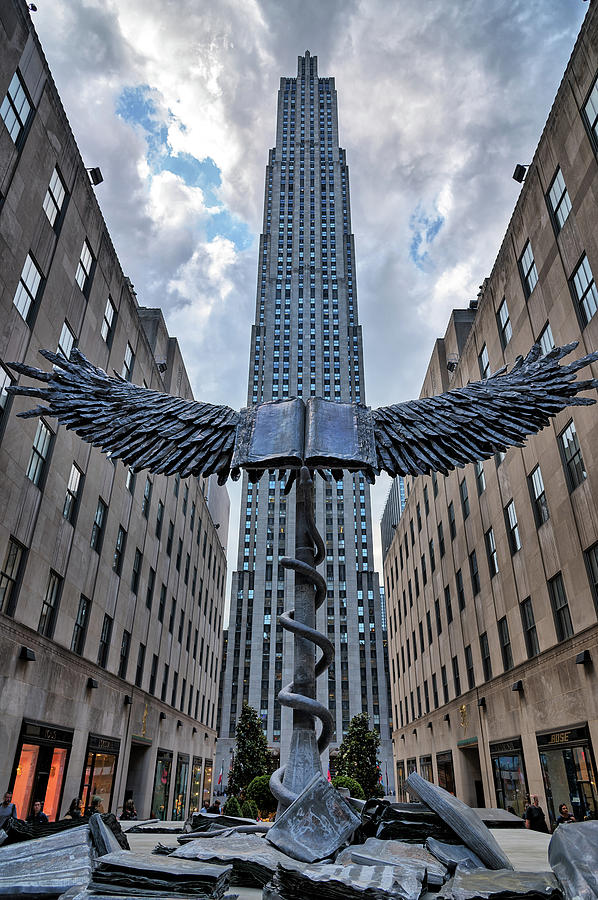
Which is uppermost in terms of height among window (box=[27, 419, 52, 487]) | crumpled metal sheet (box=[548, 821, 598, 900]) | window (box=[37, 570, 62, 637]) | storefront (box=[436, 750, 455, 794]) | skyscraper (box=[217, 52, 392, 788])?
skyscraper (box=[217, 52, 392, 788])

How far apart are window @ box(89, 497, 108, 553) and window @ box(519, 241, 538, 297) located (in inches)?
865

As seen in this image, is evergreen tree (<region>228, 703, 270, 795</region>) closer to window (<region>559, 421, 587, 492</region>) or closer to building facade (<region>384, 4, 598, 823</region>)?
building facade (<region>384, 4, 598, 823</region>)

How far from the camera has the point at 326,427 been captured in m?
8.70

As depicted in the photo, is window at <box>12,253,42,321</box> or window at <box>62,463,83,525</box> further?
window at <box>62,463,83,525</box>

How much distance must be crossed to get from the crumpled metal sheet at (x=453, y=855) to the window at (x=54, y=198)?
75.3 ft

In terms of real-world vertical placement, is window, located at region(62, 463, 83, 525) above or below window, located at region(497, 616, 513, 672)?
above

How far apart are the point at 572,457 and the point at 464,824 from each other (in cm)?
1764

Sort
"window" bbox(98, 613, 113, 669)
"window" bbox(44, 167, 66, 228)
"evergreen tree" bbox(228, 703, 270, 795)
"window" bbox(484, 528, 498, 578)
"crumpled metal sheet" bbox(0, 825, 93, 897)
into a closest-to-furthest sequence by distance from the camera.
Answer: "crumpled metal sheet" bbox(0, 825, 93, 897) < "window" bbox(44, 167, 66, 228) < "window" bbox(98, 613, 113, 669) < "window" bbox(484, 528, 498, 578) < "evergreen tree" bbox(228, 703, 270, 795)

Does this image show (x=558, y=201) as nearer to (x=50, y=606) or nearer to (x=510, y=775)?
(x=510, y=775)

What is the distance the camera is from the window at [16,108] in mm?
18703

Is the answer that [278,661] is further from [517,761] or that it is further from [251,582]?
[517,761]

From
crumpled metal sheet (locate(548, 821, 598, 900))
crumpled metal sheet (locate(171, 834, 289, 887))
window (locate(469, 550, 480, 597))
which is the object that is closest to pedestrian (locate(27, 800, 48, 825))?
crumpled metal sheet (locate(171, 834, 289, 887))

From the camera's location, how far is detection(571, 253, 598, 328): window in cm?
2002

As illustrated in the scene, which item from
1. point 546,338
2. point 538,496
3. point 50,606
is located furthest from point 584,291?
point 50,606
